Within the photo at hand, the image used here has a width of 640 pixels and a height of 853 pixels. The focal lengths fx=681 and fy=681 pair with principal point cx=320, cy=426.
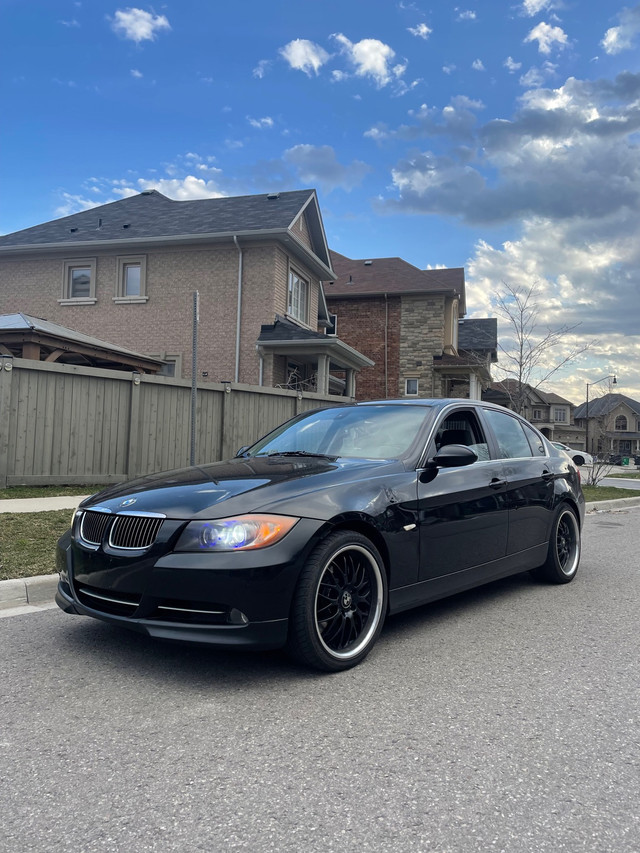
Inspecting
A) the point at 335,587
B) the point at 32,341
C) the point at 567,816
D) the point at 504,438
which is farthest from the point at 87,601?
the point at 32,341

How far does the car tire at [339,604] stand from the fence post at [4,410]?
299 inches

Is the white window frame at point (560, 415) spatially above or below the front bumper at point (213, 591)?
above

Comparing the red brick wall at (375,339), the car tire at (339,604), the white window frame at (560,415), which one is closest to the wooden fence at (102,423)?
the car tire at (339,604)

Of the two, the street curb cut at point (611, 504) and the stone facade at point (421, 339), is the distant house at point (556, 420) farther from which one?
the street curb cut at point (611, 504)

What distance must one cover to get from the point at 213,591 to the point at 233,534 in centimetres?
28

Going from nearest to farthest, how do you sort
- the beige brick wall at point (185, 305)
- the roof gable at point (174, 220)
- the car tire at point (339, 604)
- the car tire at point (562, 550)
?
1. the car tire at point (339, 604)
2. the car tire at point (562, 550)
3. the beige brick wall at point (185, 305)
4. the roof gable at point (174, 220)

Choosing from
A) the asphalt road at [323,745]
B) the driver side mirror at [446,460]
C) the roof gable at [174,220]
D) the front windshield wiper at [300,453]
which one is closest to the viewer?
the asphalt road at [323,745]

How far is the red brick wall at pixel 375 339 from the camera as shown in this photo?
30.3 metres

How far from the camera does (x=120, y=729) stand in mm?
2869

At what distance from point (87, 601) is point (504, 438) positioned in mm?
3430

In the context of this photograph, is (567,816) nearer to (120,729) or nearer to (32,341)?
(120,729)

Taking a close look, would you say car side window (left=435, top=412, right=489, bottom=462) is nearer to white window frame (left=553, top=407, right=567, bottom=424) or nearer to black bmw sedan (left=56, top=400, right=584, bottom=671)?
black bmw sedan (left=56, top=400, right=584, bottom=671)

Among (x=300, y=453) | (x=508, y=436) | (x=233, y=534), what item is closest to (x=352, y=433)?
(x=300, y=453)

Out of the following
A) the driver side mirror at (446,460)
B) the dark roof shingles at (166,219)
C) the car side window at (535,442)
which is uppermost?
the dark roof shingles at (166,219)
